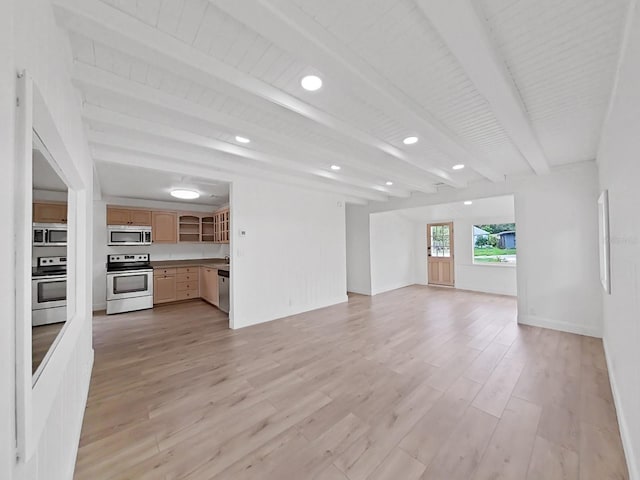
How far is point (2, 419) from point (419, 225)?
8739 millimetres

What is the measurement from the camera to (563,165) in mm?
3896

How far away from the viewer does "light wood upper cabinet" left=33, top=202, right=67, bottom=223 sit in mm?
987

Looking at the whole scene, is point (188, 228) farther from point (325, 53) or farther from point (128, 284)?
point (325, 53)

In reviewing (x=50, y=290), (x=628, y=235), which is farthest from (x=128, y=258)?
(x=628, y=235)

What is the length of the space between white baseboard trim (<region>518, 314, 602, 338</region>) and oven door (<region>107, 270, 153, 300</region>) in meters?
7.04

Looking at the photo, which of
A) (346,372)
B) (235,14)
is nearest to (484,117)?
(235,14)

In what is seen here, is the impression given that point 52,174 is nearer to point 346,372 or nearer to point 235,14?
point 235,14

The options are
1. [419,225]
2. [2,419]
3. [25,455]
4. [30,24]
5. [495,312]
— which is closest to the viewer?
[2,419]

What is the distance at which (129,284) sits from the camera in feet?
17.3

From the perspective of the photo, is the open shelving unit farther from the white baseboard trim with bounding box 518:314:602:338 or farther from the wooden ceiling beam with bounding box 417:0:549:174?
the white baseboard trim with bounding box 518:314:602:338

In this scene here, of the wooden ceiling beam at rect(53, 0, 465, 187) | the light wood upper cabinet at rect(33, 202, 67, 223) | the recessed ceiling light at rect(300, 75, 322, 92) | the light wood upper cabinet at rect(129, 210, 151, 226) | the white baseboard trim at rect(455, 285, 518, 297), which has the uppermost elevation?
the recessed ceiling light at rect(300, 75, 322, 92)

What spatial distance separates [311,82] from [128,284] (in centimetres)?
547

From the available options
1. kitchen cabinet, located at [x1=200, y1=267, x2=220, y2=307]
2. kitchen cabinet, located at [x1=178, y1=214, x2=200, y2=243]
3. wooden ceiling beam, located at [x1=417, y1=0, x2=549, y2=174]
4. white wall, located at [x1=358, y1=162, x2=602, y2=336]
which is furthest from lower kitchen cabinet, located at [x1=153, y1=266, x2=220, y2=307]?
white wall, located at [x1=358, y1=162, x2=602, y2=336]

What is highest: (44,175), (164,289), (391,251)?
(44,175)
